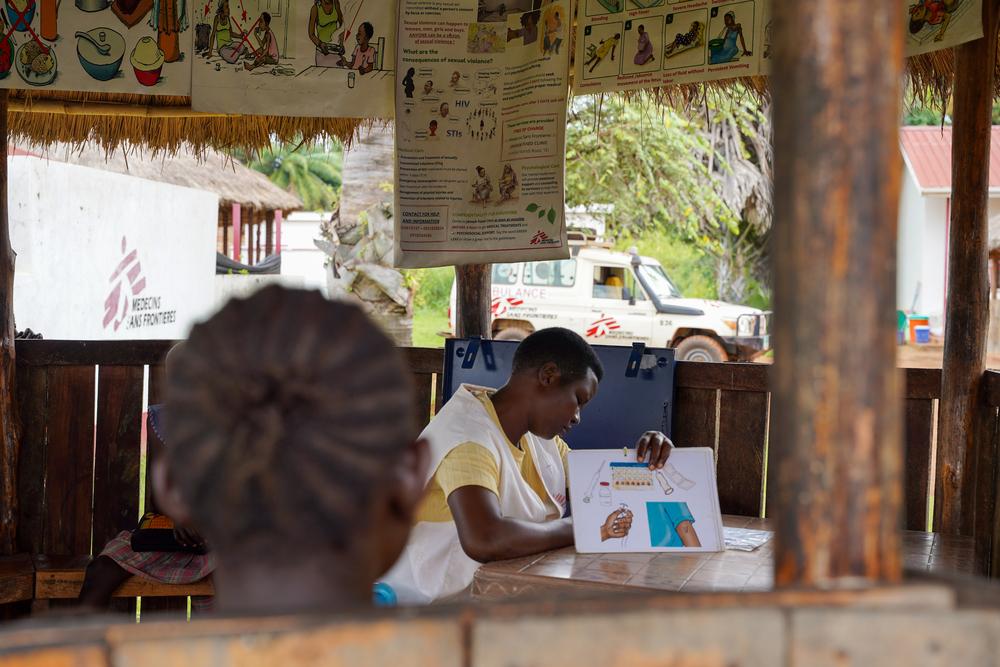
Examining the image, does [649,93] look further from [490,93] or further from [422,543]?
[422,543]

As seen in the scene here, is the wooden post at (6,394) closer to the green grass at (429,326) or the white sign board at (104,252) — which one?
the white sign board at (104,252)

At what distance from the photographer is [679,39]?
4.14m

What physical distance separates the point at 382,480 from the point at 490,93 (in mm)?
3440

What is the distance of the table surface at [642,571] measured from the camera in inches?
104

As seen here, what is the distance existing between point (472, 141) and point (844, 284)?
3.38 metres

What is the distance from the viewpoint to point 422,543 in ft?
10.4

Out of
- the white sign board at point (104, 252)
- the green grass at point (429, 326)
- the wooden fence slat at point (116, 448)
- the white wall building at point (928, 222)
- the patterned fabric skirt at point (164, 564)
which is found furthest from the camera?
the white wall building at point (928, 222)

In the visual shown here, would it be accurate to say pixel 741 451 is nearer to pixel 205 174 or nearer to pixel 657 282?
pixel 657 282

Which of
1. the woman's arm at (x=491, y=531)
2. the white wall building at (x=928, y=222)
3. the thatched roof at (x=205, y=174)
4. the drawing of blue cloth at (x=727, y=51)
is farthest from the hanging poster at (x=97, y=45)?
the white wall building at (x=928, y=222)

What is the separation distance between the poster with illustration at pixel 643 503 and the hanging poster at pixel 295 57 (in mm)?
2106

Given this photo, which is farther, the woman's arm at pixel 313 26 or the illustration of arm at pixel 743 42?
the woman's arm at pixel 313 26

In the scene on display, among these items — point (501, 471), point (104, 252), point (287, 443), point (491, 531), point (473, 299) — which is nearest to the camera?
point (287, 443)

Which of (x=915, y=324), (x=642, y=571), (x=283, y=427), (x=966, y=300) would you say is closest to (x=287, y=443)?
(x=283, y=427)

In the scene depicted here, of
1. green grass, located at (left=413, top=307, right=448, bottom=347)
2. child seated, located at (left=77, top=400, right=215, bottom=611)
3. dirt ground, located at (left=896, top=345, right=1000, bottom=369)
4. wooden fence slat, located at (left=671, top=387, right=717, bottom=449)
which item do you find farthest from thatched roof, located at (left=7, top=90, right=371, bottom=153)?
dirt ground, located at (left=896, top=345, right=1000, bottom=369)
